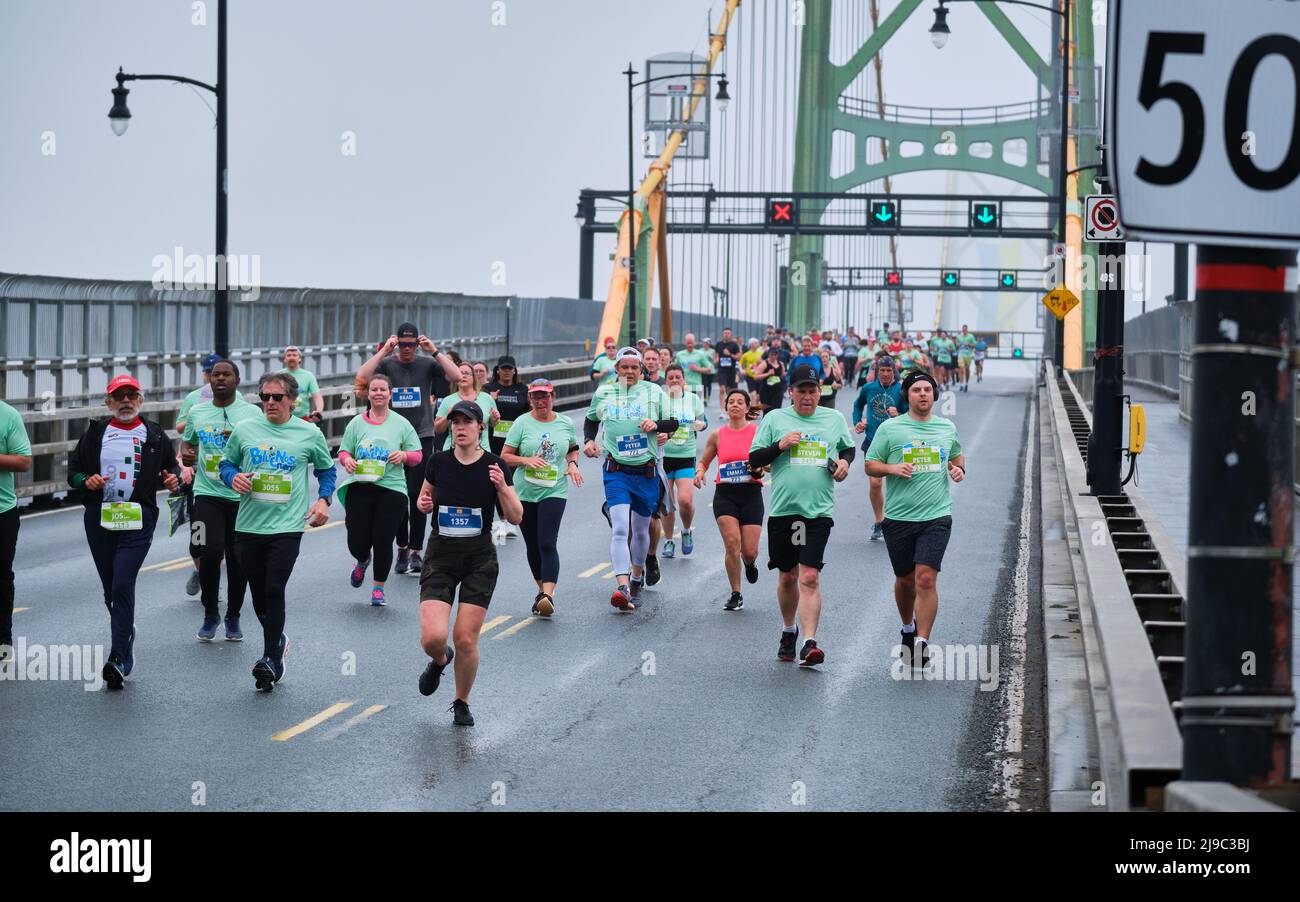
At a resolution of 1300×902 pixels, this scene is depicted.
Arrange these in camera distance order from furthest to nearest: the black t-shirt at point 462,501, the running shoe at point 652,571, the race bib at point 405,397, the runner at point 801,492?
the race bib at point 405,397 → the running shoe at point 652,571 → the runner at point 801,492 → the black t-shirt at point 462,501

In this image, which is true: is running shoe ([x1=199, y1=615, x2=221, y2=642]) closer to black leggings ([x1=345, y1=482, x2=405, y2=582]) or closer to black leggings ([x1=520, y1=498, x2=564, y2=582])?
black leggings ([x1=345, y1=482, x2=405, y2=582])

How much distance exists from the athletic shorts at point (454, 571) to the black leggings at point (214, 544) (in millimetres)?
3003

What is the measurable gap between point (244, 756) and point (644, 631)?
4.83m

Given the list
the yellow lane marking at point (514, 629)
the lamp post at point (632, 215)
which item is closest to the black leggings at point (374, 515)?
the yellow lane marking at point (514, 629)

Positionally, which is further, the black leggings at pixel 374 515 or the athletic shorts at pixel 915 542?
the black leggings at pixel 374 515

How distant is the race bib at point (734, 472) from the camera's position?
49.0 ft

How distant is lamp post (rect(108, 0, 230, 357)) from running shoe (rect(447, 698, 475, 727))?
51.7ft

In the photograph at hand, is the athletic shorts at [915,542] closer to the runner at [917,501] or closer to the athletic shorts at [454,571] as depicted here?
the runner at [917,501]

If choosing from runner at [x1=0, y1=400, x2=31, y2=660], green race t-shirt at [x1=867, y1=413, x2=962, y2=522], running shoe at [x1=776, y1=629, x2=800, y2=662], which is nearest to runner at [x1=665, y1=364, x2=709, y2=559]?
running shoe at [x1=776, y1=629, x2=800, y2=662]

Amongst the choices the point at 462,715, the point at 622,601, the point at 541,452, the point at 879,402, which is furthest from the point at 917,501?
the point at 879,402

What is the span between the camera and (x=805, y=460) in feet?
42.1

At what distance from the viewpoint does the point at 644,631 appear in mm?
13953
